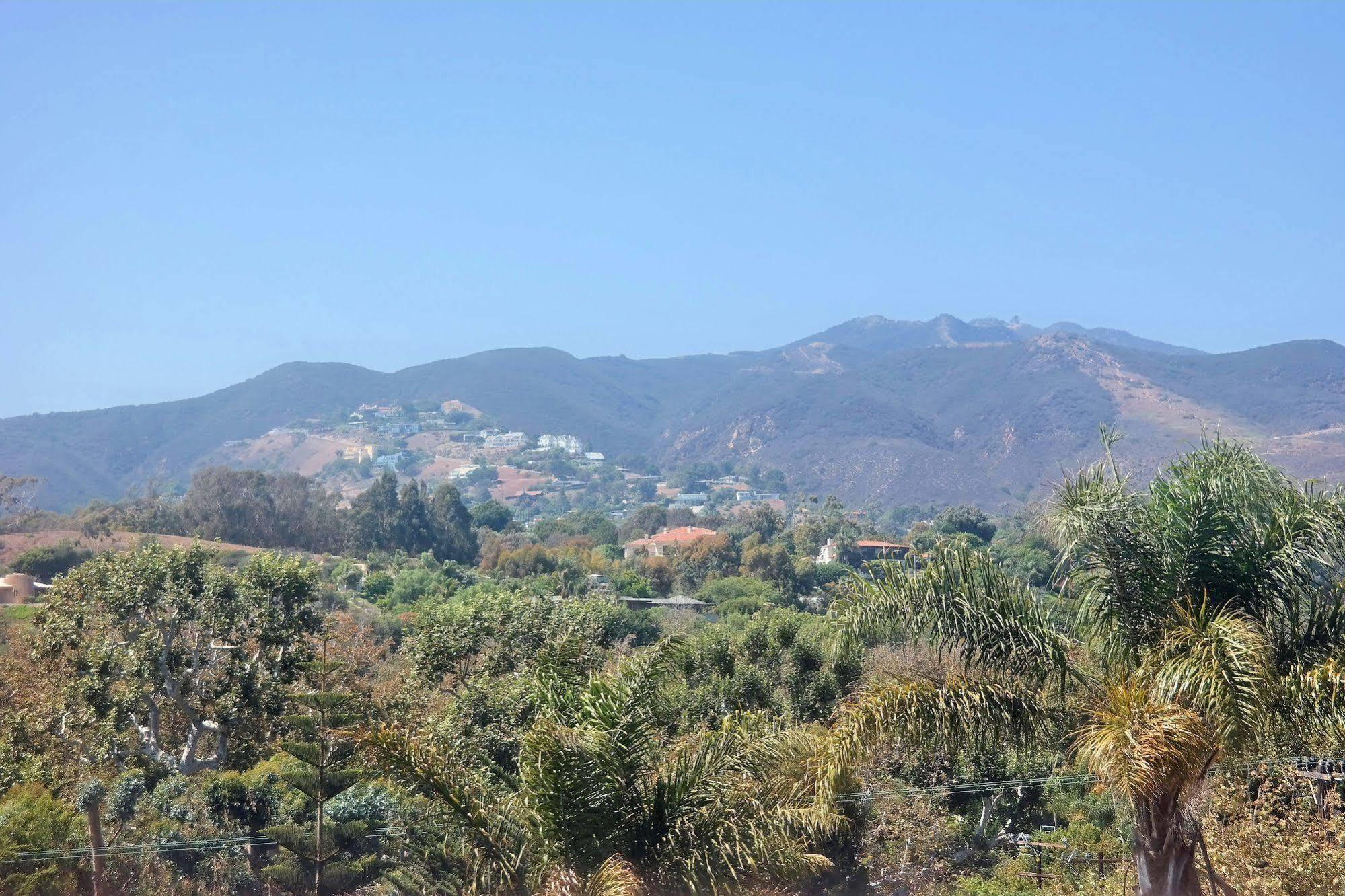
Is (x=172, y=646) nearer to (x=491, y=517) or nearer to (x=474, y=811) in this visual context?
(x=474, y=811)

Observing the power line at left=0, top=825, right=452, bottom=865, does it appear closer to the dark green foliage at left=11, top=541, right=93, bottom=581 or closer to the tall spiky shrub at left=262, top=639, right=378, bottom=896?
the tall spiky shrub at left=262, top=639, right=378, bottom=896

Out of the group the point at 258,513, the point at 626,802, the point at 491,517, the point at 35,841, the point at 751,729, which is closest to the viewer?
the point at 626,802

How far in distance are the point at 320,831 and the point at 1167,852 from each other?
822cm

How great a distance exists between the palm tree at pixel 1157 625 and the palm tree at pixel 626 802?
2.46ft

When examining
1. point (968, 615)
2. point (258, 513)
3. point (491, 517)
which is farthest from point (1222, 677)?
point (491, 517)

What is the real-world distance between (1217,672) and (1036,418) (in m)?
197

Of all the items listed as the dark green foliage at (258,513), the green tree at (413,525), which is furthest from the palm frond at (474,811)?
the green tree at (413,525)

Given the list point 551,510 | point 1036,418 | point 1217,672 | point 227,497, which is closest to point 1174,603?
point 1217,672

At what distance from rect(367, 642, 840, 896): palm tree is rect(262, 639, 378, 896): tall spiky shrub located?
4427mm

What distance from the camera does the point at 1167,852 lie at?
6816 millimetres

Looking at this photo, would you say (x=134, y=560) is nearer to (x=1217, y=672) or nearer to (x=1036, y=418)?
(x=1217, y=672)

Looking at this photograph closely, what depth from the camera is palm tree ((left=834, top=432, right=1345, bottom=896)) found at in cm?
662

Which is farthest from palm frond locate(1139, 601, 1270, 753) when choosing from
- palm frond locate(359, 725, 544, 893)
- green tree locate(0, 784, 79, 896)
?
green tree locate(0, 784, 79, 896)

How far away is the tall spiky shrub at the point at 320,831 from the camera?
1159 cm
